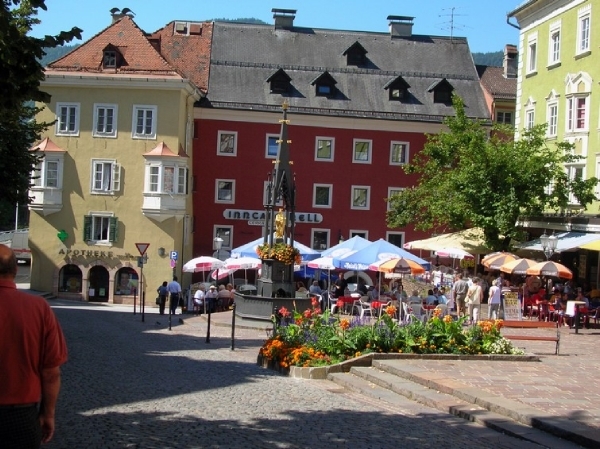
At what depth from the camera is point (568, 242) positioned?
3325 cm

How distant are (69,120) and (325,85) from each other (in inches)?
551

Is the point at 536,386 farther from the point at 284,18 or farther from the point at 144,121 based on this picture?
the point at 284,18

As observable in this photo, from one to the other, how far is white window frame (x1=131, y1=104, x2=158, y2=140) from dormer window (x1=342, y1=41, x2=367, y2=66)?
12241mm

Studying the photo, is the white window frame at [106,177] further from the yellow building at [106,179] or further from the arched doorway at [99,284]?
the arched doorway at [99,284]

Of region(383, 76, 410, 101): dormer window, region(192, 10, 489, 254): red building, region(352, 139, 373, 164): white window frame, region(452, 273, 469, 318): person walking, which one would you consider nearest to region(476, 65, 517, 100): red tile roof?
region(192, 10, 489, 254): red building

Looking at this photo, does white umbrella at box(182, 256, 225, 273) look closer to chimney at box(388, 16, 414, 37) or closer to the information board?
the information board

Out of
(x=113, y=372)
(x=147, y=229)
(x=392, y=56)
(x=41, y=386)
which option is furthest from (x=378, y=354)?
(x=392, y=56)

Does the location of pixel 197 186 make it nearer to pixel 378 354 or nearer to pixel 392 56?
pixel 392 56

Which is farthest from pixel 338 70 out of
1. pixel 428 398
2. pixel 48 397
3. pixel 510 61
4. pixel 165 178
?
pixel 48 397

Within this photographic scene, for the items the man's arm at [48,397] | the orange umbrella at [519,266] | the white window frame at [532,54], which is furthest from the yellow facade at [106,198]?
the man's arm at [48,397]

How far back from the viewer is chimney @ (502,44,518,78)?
56.4 metres

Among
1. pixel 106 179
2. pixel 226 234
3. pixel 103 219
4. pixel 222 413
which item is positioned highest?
pixel 106 179

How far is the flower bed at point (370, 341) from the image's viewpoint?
16.9 meters

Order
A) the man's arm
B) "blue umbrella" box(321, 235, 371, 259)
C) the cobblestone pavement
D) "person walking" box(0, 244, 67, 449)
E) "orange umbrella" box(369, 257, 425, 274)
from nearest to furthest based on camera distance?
"person walking" box(0, 244, 67, 449), the man's arm, the cobblestone pavement, "orange umbrella" box(369, 257, 425, 274), "blue umbrella" box(321, 235, 371, 259)
